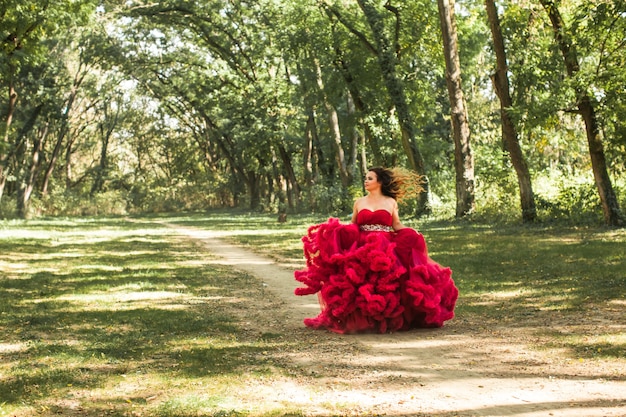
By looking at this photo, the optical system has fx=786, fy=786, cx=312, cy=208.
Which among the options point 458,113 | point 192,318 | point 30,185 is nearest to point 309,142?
point 30,185

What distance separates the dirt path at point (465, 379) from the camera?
546 centimetres

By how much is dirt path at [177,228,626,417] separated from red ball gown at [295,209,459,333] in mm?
240

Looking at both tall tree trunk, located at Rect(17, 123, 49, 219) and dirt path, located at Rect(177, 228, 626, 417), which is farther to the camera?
tall tree trunk, located at Rect(17, 123, 49, 219)

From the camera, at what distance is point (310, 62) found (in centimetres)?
3762

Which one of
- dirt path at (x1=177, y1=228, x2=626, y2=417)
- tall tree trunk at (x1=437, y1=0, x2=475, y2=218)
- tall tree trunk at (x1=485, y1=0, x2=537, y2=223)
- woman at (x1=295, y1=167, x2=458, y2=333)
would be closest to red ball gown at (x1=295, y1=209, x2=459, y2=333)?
woman at (x1=295, y1=167, x2=458, y2=333)

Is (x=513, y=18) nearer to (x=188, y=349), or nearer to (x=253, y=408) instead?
(x=188, y=349)

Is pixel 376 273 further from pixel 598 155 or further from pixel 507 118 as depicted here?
pixel 507 118

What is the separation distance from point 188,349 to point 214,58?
4369cm

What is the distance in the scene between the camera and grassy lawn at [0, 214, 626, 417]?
6113mm

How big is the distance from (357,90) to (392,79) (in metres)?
4.99

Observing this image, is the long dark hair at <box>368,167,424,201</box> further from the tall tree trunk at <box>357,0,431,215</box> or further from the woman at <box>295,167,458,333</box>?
the tall tree trunk at <box>357,0,431,215</box>

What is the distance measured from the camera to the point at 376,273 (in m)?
8.55

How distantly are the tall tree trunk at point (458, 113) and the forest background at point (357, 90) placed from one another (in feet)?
0.17

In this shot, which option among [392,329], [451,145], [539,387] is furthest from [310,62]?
[539,387]
